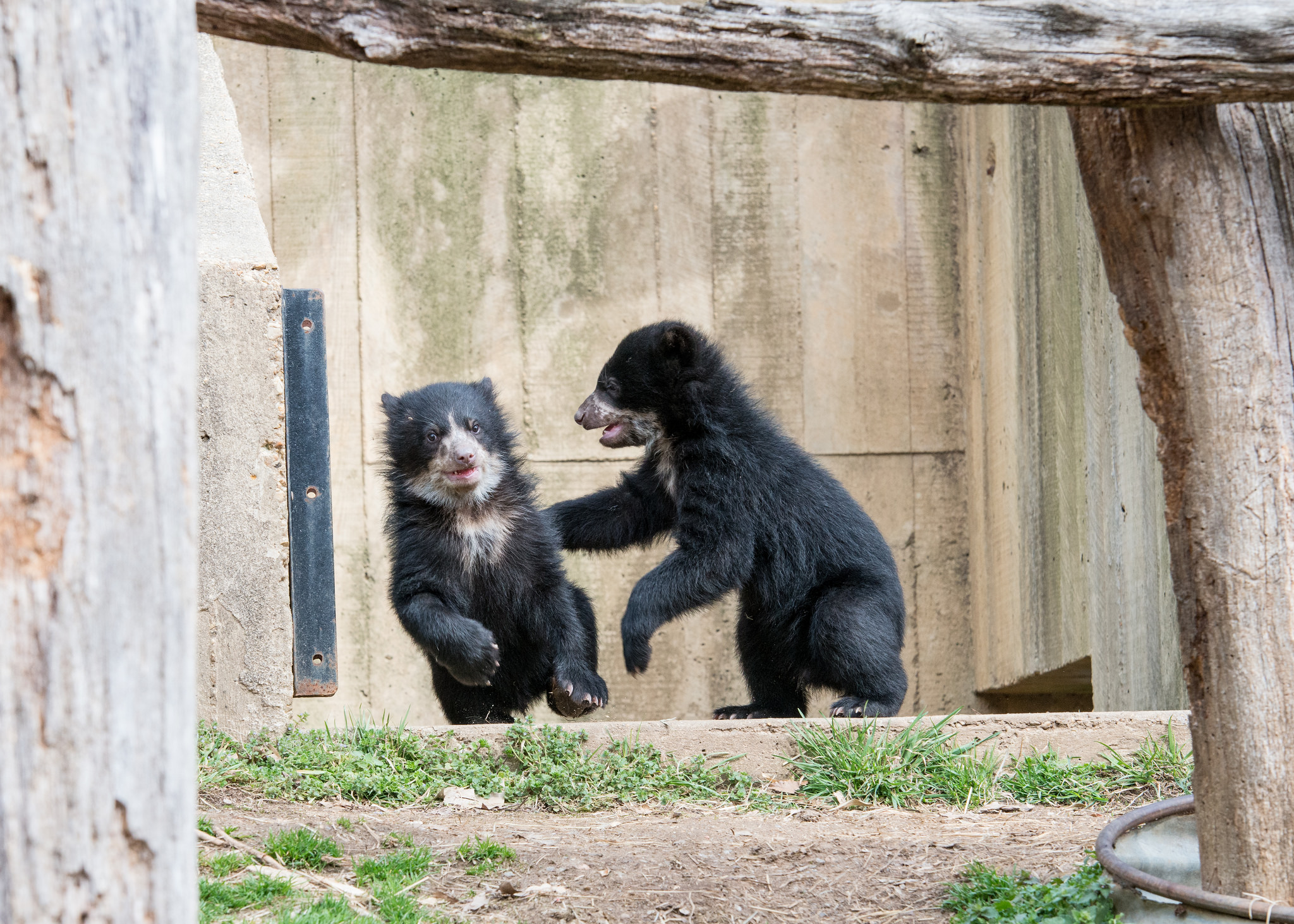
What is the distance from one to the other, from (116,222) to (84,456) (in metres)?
0.33

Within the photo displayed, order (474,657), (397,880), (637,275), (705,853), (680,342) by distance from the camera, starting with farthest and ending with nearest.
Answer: (637,275), (680,342), (474,657), (705,853), (397,880)

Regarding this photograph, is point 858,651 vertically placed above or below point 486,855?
above

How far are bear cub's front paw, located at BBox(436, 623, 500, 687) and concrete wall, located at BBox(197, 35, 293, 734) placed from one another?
0.60 m

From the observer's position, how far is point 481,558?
18.1ft

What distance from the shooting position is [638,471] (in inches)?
247

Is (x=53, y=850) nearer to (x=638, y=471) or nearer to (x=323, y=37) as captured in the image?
(x=323, y=37)

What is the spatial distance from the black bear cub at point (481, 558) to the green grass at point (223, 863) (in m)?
1.71

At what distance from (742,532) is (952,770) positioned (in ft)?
4.74

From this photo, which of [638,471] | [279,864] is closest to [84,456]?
[279,864]

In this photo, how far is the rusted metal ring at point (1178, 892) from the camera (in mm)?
2791

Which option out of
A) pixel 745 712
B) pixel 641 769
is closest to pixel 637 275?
pixel 745 712

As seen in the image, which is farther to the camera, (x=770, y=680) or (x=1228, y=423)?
(x=770, y=680)

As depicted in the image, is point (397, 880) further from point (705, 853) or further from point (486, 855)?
point (705, 853)

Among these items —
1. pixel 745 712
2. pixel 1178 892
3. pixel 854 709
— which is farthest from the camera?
pixel 745 712
